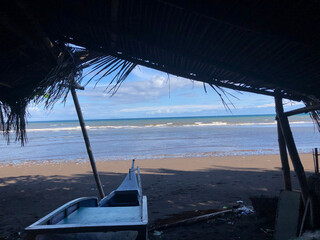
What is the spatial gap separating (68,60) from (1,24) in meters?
1.07

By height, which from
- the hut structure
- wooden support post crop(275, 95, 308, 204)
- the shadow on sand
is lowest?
the shadow on sand

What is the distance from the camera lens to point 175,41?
2672 mm

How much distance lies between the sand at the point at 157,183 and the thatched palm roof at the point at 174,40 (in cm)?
410

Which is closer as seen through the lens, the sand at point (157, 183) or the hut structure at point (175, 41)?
the hut structure at point (175, 41)

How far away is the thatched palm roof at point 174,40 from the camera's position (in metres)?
2.06

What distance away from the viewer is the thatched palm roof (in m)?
2.06

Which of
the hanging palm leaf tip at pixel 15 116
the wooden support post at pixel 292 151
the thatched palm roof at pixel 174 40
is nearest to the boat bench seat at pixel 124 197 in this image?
the hanging palm leaf tip at pixel 15 116

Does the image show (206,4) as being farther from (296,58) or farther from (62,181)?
(62,181)

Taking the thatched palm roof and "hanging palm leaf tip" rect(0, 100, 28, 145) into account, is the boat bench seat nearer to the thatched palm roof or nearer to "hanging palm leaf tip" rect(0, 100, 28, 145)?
"hanging palm leaf tip" rect(0, 100, 28, 145)

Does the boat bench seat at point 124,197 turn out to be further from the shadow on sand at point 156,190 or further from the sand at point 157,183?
the sand at point 157,183

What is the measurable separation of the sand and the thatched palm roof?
4097mm

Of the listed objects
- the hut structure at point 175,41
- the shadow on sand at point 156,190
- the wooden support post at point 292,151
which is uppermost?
the hut structure at point 175,41

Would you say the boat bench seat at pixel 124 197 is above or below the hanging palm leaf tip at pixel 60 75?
below

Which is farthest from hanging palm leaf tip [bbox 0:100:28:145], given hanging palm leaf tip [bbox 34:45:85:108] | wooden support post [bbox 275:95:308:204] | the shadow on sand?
wooden support post [bbox 275:95:308:204]
